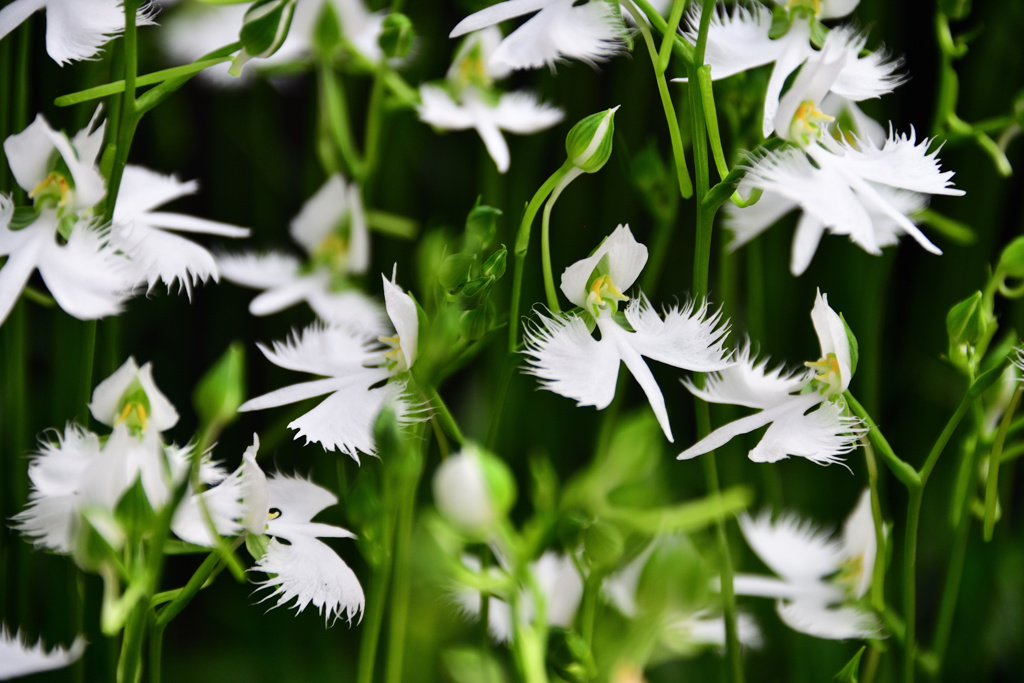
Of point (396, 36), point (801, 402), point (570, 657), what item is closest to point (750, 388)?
point (801, 402)

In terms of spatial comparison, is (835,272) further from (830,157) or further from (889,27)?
(830,157)

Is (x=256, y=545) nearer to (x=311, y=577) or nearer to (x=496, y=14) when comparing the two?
(x=311, y=577)

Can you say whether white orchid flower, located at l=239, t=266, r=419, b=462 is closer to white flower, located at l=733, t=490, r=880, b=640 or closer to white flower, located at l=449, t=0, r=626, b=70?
white flower, located at l=449, t=0, r=626, b=70

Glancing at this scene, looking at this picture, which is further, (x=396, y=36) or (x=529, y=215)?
(x=396, y=36)

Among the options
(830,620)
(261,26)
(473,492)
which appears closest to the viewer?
(473,492)

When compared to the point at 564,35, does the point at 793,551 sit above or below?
below

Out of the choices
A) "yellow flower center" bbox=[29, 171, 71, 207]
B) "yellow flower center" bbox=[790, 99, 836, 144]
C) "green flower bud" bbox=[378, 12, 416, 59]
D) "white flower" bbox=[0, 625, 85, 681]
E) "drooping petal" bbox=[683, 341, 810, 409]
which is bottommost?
"white flower" bbox=[0, 625, 85, 681]

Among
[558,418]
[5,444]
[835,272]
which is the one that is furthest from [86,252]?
[835,272]

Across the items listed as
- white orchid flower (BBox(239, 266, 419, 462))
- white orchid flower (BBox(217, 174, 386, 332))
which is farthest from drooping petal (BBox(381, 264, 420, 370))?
white orchid flower (BBox(217, 174, 386, 332))
